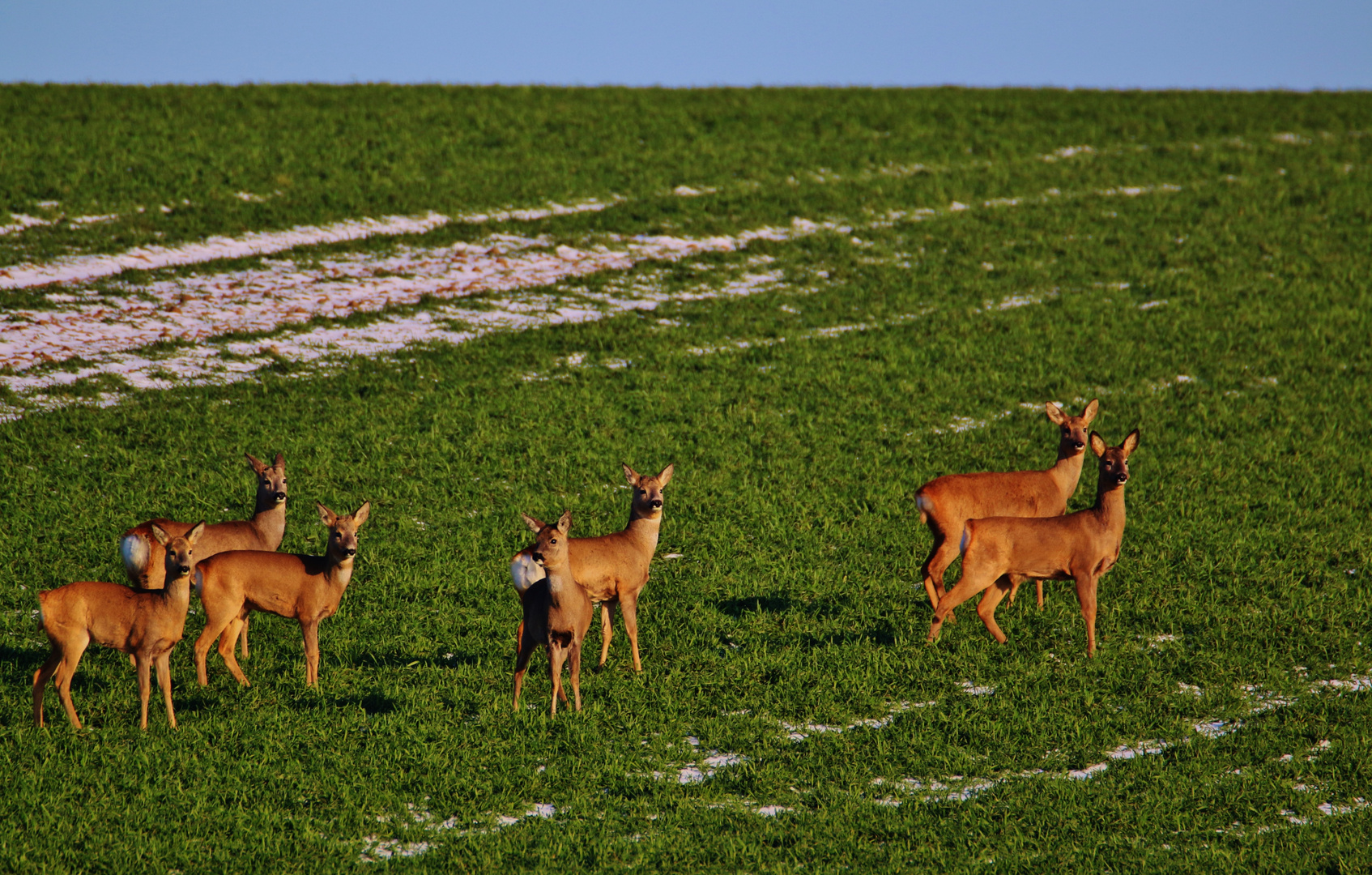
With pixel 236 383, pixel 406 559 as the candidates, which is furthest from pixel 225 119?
pixel 406 559

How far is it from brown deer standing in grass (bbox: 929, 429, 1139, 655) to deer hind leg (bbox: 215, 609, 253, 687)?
17.9 feet

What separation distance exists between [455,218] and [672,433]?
11421 mm

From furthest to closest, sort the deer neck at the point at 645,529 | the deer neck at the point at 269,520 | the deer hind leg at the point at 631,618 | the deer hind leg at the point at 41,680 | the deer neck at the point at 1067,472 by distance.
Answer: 1. the deer neck at the point at 1067,472
2. the deer neck at the point at 269,520
3. the deer neck at the point at 645,529
4. the deer hind leg at the point at 631,618
5. the deer hind leg at the point at 41,680

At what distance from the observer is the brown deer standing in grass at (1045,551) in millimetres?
10148

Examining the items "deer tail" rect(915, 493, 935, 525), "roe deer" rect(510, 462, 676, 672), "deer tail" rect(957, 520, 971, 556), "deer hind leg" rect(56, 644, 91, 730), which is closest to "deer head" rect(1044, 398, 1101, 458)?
"deer tail" rect(915, 493, 935, 525)

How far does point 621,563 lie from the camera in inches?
384

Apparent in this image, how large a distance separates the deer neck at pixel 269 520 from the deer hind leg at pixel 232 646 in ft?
3.76

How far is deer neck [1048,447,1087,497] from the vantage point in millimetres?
11992

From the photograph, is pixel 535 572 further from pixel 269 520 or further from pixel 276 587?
pixel 269 520

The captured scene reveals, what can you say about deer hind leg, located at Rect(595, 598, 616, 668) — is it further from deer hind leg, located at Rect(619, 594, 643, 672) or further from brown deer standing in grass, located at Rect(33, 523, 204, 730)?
brown deer standing in grass, located at Rect(33, 523, 204, 730)

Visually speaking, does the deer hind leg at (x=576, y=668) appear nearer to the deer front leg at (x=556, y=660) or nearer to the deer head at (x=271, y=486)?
the deer front leg at (x=556, y=660)

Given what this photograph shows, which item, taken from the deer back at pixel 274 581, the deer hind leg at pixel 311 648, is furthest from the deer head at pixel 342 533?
the deer hind leg at pixel 311 648

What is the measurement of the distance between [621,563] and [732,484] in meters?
5.22

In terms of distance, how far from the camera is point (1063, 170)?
30844 millimetres
